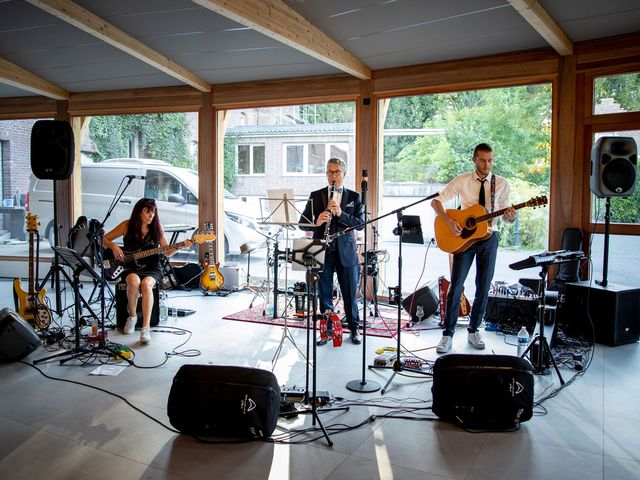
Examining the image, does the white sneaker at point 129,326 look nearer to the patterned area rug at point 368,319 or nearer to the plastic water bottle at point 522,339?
the patterned area rug at point 368,319

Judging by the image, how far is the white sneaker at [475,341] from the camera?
458 cm

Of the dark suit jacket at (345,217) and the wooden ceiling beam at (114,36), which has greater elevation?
the wooden ceiling beam at (114,36)

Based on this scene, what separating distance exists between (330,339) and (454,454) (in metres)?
2.21

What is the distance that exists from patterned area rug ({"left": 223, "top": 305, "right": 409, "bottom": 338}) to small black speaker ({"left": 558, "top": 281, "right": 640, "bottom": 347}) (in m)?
1.57

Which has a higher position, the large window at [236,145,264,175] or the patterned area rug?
the large window at [236,145,264,175]

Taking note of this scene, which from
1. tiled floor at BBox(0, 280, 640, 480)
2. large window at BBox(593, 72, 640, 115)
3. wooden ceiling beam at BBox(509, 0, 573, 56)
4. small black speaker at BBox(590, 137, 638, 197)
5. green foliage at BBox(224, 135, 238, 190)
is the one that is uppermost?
wooden ceiling beam at BBox(509, 0, 573, 56)

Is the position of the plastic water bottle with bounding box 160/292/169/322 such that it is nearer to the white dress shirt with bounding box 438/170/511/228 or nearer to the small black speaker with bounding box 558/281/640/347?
the white dress shirt with bounding box 438/170/511/228

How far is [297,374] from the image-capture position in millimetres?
3896

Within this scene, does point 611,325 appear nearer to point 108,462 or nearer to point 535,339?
point 535,339

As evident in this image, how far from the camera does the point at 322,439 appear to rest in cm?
284

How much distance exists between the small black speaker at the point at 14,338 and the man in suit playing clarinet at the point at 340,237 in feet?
7.42

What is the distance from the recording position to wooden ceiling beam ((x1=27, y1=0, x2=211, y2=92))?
5375 millimetres

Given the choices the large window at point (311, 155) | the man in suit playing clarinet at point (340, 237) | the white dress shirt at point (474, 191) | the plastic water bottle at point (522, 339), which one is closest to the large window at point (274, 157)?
the large window at point (311, 155)

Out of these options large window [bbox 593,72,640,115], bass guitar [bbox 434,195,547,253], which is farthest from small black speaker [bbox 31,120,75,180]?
large window [bbox 593,72,640,115]
